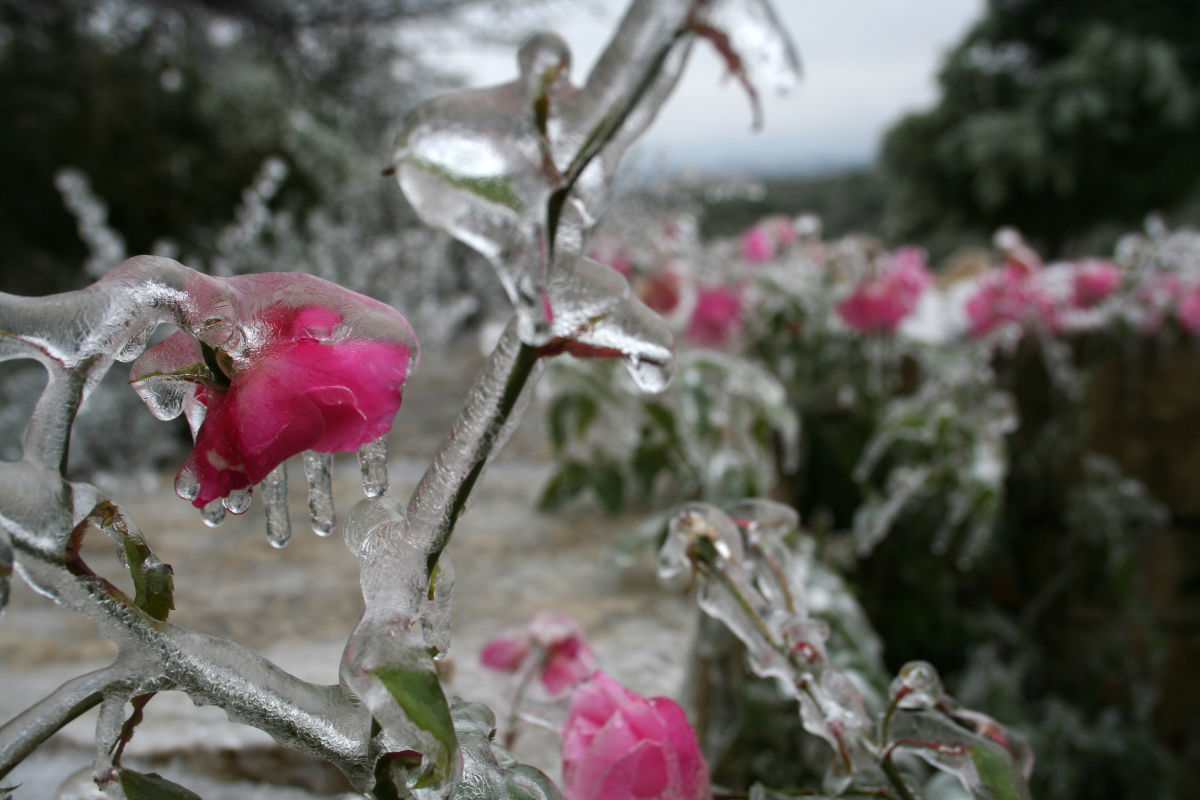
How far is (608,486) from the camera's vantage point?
0.98m

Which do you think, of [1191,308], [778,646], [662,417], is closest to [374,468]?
[778,646]

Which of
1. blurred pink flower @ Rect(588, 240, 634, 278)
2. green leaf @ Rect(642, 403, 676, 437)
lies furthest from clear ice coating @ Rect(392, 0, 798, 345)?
blurred pink flower @ Rect(588, 240, 634, 278)

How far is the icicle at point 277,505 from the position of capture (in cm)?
23

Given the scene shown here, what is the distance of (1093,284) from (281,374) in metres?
1.71

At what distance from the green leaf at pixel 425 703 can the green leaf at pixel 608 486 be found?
800 millimetres

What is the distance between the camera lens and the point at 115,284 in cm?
18

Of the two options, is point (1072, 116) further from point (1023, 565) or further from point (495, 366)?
point (495, 366)

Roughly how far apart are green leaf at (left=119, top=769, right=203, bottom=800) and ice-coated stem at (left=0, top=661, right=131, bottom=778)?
0.08ft

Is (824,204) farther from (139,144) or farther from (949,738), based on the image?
(949,738)

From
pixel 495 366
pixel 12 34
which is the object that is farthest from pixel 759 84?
pixel 12 34

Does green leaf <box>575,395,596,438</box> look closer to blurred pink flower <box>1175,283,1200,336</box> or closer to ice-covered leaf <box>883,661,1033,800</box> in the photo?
ice-covered leaf <box>883,661,1033,800</box>

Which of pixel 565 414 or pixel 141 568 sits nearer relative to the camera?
pixel 141 568

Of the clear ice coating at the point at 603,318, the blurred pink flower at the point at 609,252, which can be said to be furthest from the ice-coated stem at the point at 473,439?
the blurred pink flower at the point at 609,252

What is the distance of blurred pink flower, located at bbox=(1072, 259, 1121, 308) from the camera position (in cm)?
158
